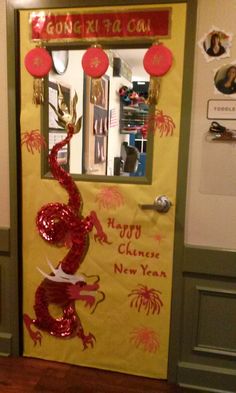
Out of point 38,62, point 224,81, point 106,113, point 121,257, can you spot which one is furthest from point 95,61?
point 121,257

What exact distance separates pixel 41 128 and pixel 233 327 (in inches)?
55.7

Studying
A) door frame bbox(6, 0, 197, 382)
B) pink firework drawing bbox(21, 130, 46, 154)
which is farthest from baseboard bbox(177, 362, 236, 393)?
pink firework drawing bbox(21, 130, 46, 154)

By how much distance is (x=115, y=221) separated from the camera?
185 cm

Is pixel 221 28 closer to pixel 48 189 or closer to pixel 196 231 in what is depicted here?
pixel 196 231

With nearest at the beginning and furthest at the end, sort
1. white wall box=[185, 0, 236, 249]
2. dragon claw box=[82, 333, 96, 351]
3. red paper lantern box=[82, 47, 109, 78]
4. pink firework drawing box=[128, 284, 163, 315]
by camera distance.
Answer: white wall box=[185, 0, 236, 249]
red paper lantern box=[82, 47, 109, 78]
pink firework drawing box=[128, 284, 163, 315]
dragon claw box=[82, 333, 96, 351]

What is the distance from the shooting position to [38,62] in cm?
181

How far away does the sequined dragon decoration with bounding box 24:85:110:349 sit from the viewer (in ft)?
6.17

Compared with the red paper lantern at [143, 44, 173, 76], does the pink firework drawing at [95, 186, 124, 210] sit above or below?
below

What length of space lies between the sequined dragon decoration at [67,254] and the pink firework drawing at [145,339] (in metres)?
0.24

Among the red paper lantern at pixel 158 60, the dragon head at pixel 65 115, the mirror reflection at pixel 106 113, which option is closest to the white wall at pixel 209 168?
the red paper lantern at pixel 158 60

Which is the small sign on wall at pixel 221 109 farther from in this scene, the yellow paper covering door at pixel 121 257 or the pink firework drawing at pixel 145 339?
the pink firework drawing at pixel 145 339

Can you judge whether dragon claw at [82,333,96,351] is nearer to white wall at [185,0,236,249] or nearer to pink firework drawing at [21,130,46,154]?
white wall at [185,0,236,249]

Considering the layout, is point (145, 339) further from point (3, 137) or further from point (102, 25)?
point (102, 25)

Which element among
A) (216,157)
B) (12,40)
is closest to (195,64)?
→ (216,157)
